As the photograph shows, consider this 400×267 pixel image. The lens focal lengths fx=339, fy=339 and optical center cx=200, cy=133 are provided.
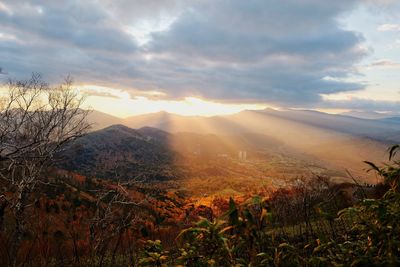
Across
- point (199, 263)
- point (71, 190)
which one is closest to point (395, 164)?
point (199, 263)

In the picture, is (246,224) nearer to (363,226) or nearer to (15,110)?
(363,226)

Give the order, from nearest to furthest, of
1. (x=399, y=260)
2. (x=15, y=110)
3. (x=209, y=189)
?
1. (x=399, y=260)
2. (x=15, y=110)
3. (x=209, y=189)

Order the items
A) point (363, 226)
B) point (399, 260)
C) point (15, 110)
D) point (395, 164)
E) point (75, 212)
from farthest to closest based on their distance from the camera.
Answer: point (75, 212) → point (15, 110) → point (395, 164) → point (363, 226) → point (399, 260)

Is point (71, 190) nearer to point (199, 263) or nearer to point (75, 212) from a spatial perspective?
point (75, 212)

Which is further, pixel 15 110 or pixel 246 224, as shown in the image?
pixel 15 110

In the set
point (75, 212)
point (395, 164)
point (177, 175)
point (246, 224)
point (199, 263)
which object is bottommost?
point (177, 175)

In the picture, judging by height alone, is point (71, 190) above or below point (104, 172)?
above

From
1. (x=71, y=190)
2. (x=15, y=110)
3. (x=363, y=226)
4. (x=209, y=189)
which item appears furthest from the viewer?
(x=209, y=189)

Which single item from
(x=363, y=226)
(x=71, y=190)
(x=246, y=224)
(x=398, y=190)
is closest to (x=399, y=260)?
(x=363, y=226)

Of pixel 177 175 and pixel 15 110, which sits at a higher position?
pixel 15 110
